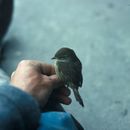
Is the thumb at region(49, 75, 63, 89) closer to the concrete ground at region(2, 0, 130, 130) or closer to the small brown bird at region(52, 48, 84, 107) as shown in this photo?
the small brown bird at region(52, 48, 84, 107)

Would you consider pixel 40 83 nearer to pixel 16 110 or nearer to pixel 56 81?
pixel 56 81

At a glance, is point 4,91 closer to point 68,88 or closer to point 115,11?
point 68,88

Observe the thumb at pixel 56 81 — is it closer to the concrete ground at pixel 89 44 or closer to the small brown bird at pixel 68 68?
the small brown bird at pixel 68 68

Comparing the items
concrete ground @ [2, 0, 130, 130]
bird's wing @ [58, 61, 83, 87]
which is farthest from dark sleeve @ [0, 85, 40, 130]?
concrete ground @ [2, 0, 130, 130]

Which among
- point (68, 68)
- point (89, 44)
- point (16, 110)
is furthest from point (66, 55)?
point (89, 44)

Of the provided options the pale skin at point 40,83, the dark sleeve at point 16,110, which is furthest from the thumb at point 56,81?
the dark sleeve at point 16,110

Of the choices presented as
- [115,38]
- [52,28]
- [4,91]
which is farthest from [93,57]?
[4,91]
